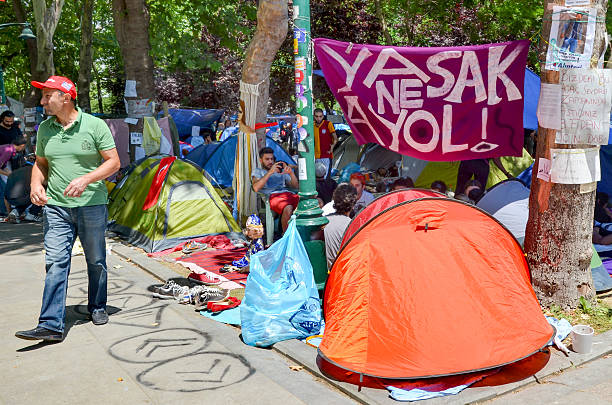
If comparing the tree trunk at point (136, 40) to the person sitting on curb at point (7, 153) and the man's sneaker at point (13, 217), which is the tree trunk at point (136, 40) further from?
the man's sneaker at point (13, 217)

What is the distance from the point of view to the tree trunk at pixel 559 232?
4953mm

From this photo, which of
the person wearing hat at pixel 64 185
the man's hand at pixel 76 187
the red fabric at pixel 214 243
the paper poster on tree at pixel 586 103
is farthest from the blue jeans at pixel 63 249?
the paper poster on tree at pixel 586 103

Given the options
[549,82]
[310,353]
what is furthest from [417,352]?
[549,82]

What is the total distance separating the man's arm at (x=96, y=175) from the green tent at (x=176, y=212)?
11.6 feet

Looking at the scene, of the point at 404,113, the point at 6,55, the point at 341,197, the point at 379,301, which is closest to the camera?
the point at 379,301

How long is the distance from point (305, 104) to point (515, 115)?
226cm

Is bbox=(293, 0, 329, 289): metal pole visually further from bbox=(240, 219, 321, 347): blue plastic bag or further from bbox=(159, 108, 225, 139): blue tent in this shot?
bbox=(159, 108, 225, 139): blue tent

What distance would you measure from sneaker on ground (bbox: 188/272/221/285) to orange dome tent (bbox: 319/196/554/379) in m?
2.17

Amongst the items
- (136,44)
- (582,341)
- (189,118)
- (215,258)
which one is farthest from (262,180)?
(189,118)

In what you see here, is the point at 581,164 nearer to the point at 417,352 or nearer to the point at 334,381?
the point at 417,352

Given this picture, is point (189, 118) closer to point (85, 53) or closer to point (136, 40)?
point (85, 53)

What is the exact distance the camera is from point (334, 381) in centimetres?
400

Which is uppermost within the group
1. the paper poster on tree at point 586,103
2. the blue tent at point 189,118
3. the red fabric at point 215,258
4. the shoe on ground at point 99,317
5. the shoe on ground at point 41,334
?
the paper poster on tree at point 586,103

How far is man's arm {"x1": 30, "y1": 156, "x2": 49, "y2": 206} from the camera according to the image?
4715 millimetres
